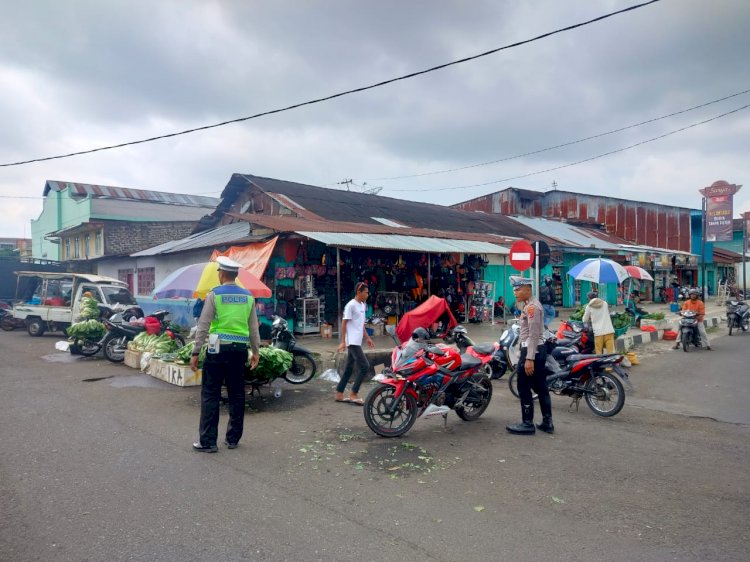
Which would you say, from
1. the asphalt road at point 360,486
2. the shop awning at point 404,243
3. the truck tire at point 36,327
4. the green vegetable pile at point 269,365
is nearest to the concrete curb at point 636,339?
the shop awning at point 404,243

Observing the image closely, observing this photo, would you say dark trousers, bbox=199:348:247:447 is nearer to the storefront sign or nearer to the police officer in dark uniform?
the police officer in dark uniform

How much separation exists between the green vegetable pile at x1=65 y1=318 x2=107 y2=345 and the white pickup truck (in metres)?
4.33

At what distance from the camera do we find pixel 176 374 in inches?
341

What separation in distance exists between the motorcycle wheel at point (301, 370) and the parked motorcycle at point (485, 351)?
8.18 ft

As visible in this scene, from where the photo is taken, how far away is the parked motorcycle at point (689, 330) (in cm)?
1331

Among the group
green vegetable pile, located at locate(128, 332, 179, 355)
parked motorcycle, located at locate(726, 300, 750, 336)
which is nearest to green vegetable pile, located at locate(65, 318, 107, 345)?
green vegetable pile, located at locate(128, 332, 179, 355)

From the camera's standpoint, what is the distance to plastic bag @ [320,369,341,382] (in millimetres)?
9456

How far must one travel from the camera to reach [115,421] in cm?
630

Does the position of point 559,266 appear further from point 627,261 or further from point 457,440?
point 457,440

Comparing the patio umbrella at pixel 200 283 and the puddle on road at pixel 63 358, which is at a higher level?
the patio umbrella at pixel 200 283

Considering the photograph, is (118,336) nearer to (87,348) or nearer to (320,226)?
(87,348)

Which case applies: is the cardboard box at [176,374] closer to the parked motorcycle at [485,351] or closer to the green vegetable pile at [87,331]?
the green vegetable pile at [87,331]

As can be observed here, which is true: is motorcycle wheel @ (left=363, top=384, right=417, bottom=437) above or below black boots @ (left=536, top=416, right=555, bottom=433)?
above

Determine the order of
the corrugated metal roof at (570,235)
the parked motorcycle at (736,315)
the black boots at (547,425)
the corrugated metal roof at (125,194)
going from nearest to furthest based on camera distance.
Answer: the black boots at (547,425) < the parked motorcycle at (736,315) < the corrugated metal roof at (570,235) < the corrugated metal roof at (125,194)
